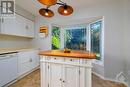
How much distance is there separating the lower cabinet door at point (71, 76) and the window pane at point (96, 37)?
6.36 ft

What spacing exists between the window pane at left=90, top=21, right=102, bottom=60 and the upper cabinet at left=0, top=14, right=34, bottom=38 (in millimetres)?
2579

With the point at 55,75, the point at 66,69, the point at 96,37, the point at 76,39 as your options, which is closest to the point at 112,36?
the point at 96,37

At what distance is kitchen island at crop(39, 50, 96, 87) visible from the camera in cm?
196

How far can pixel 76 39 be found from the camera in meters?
4.57

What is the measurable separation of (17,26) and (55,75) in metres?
2.26

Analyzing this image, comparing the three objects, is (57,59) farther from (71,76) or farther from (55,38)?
(55,38)

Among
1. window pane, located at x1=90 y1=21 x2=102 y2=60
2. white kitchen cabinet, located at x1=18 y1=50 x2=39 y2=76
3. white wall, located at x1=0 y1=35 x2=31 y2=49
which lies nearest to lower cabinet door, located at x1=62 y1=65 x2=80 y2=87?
white kitchen cabinet, located at x1=18 y1=50 x2=39 y2=76

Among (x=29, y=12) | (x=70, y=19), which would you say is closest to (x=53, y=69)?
(x=70, y=19)

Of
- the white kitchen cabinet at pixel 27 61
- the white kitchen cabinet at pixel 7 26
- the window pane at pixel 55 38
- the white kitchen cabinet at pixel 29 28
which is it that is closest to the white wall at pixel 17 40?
the white kitchen cabinet at pixel 29 28

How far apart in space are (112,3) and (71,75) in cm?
254

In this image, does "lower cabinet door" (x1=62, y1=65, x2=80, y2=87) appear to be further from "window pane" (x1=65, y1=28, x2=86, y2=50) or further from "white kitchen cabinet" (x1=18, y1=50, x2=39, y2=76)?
"window pane" (x1=65, y1=28, x2=86, y2=50)

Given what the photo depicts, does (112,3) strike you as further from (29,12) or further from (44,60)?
(29,12)

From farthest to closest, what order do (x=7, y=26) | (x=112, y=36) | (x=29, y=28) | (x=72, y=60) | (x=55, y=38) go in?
(x=55, y=38), (x=29, y=28), (x=112, y=36), (x=7, y=26), (x=72, y=60)

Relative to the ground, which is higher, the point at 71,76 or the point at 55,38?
the point at 55,38
